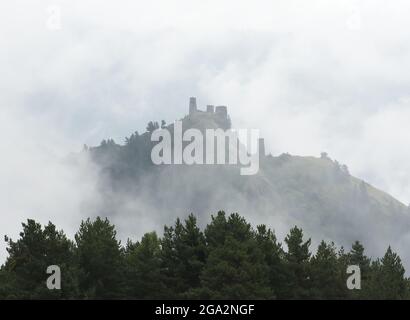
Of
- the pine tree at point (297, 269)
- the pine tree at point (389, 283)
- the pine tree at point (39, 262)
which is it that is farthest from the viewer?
the pine tree at point (297, 269)

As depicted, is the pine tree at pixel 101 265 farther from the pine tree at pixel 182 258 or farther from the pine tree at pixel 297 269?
the pine tree at pixel 297 269

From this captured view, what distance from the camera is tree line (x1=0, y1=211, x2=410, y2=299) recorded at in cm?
5625

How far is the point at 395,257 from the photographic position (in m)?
63.9

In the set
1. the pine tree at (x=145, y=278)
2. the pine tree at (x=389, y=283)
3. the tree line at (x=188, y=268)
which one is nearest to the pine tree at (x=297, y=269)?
the tree line at (x=188, y=268)

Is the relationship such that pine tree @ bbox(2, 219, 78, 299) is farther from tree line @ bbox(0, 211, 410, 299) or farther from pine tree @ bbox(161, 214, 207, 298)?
pine tree @ bbox(161, 214, 207, 298)

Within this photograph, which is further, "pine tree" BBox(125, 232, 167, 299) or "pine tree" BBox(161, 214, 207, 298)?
"pine tree" BBox(161, 214, 207, 298)

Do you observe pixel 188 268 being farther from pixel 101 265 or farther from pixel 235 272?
pixel 101 265

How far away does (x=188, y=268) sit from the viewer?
61531 mm

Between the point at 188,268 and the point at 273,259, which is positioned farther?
the point at 273,259

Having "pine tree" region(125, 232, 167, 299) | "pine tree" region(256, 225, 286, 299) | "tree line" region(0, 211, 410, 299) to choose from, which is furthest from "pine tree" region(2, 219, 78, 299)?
"pine tree" region(256, 225, 286, 299)

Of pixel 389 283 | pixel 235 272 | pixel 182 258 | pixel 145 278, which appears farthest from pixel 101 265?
pixel 389 283

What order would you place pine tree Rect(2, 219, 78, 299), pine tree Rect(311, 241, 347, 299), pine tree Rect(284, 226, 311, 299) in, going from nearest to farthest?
pine tree Rect(2, 219, 78, 299) < pine tree Rect(284, 226, 311, 299) < pine tree Rect(311, 241, 347, 299)

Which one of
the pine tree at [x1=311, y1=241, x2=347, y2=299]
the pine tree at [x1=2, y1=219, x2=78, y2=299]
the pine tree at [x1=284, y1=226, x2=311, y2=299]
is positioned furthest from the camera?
the pine tree at [x1=311, y1=241, x2=347, y2=299]

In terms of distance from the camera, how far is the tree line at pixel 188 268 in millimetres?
56250
